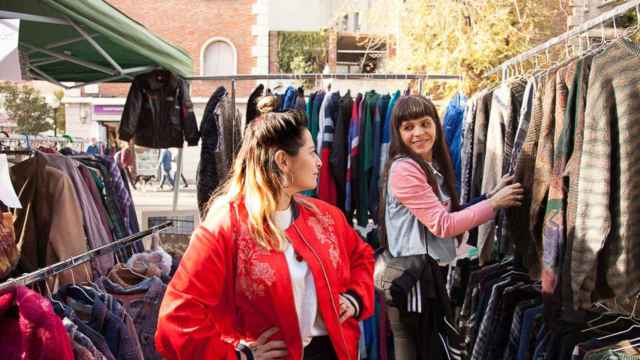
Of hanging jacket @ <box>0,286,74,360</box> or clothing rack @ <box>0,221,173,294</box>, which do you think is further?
clothing rack @ <box>0,221,173,294</box>

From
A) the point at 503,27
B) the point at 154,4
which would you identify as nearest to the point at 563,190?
the point at 503,27

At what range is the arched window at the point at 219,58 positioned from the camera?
824 inches

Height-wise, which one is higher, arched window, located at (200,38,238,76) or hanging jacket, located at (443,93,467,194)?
arched window, located at (200,38,238,76)

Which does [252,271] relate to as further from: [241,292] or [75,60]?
[75,60]

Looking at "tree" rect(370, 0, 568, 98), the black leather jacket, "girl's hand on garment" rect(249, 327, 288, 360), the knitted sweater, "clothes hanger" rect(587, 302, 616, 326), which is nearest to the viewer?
"girl's hand on garment" rect(249, 327, 288, 360)

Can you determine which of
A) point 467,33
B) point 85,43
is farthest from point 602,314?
point 467,33

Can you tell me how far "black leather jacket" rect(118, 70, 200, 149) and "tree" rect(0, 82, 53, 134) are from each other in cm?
2325

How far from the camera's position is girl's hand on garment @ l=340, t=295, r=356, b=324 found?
77.4 inches

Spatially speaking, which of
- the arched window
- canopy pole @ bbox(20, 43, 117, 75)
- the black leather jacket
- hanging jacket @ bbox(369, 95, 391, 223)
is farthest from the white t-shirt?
the arched window

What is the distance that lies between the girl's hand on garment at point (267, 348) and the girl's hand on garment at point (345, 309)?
24 cm

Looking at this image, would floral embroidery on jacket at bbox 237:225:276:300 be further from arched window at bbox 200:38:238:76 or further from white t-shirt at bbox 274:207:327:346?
arched window at bbox 200:38:238:76

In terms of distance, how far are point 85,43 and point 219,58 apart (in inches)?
654

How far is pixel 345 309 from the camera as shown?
1.98m

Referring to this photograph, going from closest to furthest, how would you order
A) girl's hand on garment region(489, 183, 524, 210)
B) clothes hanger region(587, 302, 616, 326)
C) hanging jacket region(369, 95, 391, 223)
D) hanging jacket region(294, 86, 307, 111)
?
clothes hanger region(587, 302, 616, 326) → girl's hand on garment region(489, 183, 524, 210) → hanging jacket region(369, 95, 391, 223) → hanging jacket region(294, 86, 307, 111)
